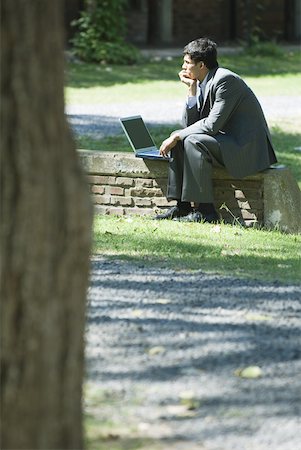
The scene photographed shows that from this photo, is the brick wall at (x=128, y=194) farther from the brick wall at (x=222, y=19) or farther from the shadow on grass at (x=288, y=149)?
the brick wall at (x=222, y=19)

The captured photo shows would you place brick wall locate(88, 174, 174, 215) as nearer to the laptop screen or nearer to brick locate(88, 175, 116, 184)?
brick locate(88, 175, 116, 184)

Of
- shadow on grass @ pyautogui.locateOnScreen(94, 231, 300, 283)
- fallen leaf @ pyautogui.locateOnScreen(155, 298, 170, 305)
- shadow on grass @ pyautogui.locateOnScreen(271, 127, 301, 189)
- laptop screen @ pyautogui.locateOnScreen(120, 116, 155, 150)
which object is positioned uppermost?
laptop screen @ pyautogui.locateOnScreen(120, 116, 155, 150)

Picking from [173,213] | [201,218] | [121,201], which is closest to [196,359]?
[201,218]

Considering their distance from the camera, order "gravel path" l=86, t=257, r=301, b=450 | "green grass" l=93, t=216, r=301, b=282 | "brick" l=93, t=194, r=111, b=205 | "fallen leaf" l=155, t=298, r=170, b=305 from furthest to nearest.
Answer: "brick" l=93, t=194, r=111, b=205 < "green grass" l=93, t=216, r=301, b=282 < "fallen leaf" l=155, t=298, r=170, b=305 < "gravel path" l=86, t=257, r=301, b=450

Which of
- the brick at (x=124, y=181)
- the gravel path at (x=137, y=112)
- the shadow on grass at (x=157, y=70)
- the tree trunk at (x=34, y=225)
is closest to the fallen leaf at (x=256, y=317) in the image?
the tree trunk at (x=34, y=225)

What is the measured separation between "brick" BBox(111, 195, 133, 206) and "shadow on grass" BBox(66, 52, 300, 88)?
10658mm

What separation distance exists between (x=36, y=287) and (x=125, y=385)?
169 cm

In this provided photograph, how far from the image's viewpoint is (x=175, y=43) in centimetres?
2947

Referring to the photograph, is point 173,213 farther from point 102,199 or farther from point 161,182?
point 102,199

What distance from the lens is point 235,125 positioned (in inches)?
400

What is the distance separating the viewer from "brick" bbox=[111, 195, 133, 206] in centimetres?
1055

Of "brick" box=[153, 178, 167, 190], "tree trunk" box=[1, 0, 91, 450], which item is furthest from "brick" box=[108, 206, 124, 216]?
"tree trunk" box=[1, 0, 91, 450]

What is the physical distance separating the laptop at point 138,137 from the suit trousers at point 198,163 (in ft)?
1.19

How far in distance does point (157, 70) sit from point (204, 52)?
13531mm
